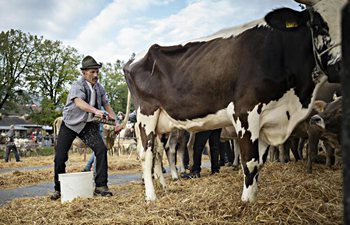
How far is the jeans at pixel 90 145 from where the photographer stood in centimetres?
568

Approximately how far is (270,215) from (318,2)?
2.16 metres

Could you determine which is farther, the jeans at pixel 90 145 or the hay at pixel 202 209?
the jeans at pixel 90 145

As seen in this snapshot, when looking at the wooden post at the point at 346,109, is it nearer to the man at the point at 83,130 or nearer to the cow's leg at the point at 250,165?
the cow's leg at the point at 250,165

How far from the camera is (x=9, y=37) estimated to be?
142 feet

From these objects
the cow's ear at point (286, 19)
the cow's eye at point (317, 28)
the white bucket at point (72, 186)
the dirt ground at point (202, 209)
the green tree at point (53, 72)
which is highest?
the green tree at point (53, 72)

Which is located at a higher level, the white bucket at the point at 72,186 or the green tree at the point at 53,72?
the green tree at the point at 53,72

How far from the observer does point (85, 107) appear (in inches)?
220

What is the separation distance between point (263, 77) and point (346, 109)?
119 inches

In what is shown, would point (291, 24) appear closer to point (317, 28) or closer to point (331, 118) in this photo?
point (317, 28)

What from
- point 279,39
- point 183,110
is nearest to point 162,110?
point 183,110

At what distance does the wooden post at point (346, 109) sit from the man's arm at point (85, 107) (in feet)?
15.9

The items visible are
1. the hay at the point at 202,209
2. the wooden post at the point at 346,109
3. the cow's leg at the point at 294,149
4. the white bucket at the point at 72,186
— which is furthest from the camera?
the cow's leg at the point at 294,149

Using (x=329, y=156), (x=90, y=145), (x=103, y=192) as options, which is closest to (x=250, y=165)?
(x=103, y=192)

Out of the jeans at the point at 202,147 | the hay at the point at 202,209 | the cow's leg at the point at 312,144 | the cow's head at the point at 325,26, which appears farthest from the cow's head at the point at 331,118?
the jeans at the point at 202,147
